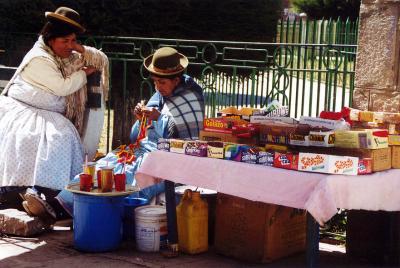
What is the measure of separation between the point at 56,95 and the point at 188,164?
6.72 ft

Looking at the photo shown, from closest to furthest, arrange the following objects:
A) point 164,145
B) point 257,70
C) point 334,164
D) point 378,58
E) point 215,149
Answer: point 334,164
point 215,149
point 164,145
point 378,58
point 257,70

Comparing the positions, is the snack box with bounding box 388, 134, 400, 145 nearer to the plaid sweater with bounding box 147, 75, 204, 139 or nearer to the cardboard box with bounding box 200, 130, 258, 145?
the cardboard box with bounding box 200, 130, 258, 145

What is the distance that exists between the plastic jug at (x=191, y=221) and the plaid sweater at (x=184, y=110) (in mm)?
597

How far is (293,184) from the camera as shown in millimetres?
4094

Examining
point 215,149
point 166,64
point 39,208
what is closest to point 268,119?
point 215,149

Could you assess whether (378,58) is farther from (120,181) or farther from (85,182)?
(85,182)

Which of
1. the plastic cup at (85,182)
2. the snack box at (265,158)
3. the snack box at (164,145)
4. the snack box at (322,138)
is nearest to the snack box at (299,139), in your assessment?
the snack box at (322,138)

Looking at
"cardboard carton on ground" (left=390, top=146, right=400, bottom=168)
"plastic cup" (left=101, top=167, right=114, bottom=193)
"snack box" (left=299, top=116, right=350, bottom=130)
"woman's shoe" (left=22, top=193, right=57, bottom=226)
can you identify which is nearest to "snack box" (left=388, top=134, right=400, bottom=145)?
"cardboard carton on ground" (left=390, top=146, right=400, bottom=168)

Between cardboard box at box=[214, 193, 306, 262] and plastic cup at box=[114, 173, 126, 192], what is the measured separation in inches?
28.0

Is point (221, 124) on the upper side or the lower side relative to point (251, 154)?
upper

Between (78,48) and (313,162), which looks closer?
(313,162)

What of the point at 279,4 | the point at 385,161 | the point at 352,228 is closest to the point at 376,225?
the point at 352,228

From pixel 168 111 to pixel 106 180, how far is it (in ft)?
2.70

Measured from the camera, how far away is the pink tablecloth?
396cm
